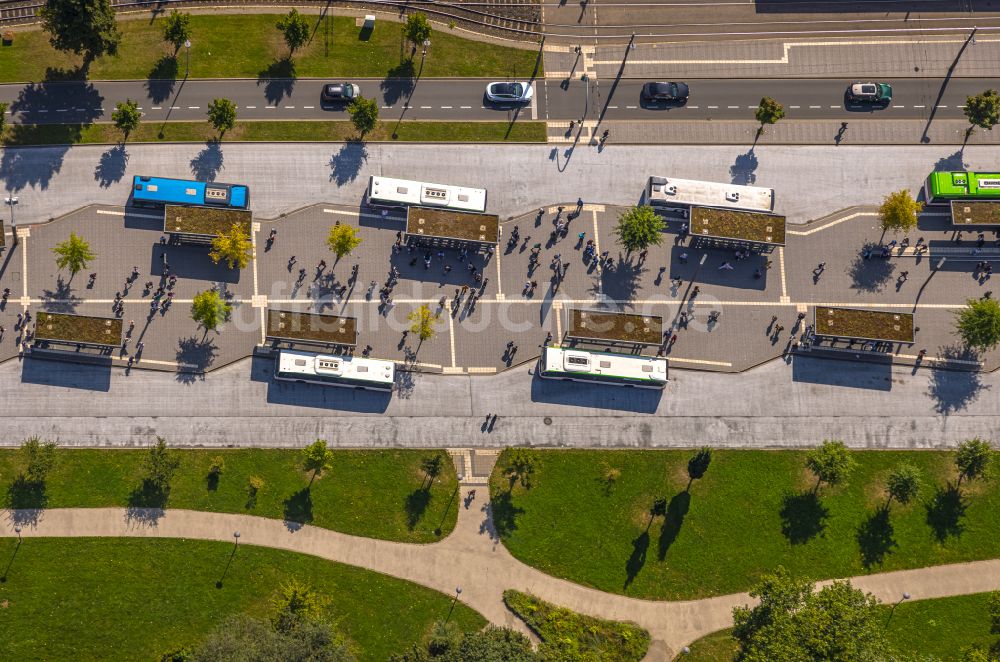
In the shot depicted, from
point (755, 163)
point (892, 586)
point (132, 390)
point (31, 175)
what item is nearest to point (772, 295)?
point (755, 163)

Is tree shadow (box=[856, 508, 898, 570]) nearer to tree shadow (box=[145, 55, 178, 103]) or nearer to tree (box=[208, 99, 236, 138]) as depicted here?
tree (box=[208, 99, 236, 138])

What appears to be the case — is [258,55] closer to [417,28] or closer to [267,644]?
[417,28]

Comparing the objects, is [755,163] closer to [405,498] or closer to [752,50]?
[752,50]

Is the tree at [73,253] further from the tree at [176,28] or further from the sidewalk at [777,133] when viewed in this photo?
the sidewalk at [777,133]

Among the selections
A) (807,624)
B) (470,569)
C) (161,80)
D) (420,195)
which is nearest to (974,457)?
(807,624)

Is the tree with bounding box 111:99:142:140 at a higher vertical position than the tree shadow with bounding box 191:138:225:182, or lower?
higher

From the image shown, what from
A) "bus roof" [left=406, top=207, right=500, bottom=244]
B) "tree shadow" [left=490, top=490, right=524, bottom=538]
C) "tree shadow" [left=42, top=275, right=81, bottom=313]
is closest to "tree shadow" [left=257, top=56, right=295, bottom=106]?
"bus roof" [left=406, top=207, right=500, bottom=244]
